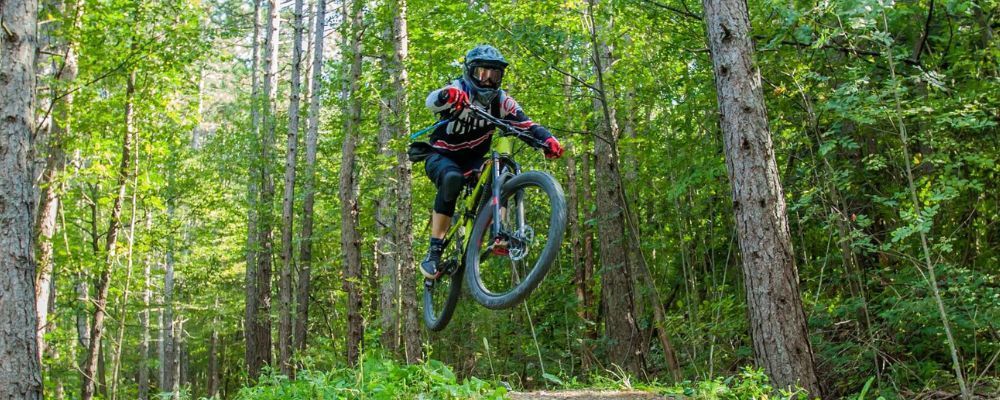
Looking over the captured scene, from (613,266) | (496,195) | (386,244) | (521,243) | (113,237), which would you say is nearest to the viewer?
(521,243)

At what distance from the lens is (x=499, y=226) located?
511 cm

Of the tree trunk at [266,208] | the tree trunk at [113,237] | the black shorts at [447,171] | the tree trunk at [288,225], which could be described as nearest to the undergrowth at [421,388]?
the black shorts at [447,171]

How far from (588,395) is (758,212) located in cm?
187

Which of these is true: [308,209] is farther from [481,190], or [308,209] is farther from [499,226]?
[499,226]

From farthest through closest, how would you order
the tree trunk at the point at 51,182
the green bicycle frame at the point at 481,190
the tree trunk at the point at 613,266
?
the tree trunk at the point at 51,182 < the tree trunk at the point at 613,266 < the green bicycle frame at the point at 481,190

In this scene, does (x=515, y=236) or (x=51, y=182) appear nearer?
(x=515, y=236)

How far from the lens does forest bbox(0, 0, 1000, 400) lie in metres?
5.95

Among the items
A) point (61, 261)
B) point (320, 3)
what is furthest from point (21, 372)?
point (320, 3)

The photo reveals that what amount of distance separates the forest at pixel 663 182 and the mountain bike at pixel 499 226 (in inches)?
21.6

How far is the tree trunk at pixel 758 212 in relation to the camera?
226 inches

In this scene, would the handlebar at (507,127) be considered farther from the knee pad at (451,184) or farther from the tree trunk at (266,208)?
the tree trunk at (266,208)

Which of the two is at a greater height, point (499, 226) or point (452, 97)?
point (452, 97)

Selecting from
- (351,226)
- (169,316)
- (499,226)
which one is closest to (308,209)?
(351,226)

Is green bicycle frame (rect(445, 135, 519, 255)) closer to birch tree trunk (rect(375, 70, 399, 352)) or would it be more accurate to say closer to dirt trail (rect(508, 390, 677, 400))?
dirt trail (rect(508, 390, 677, 400))
